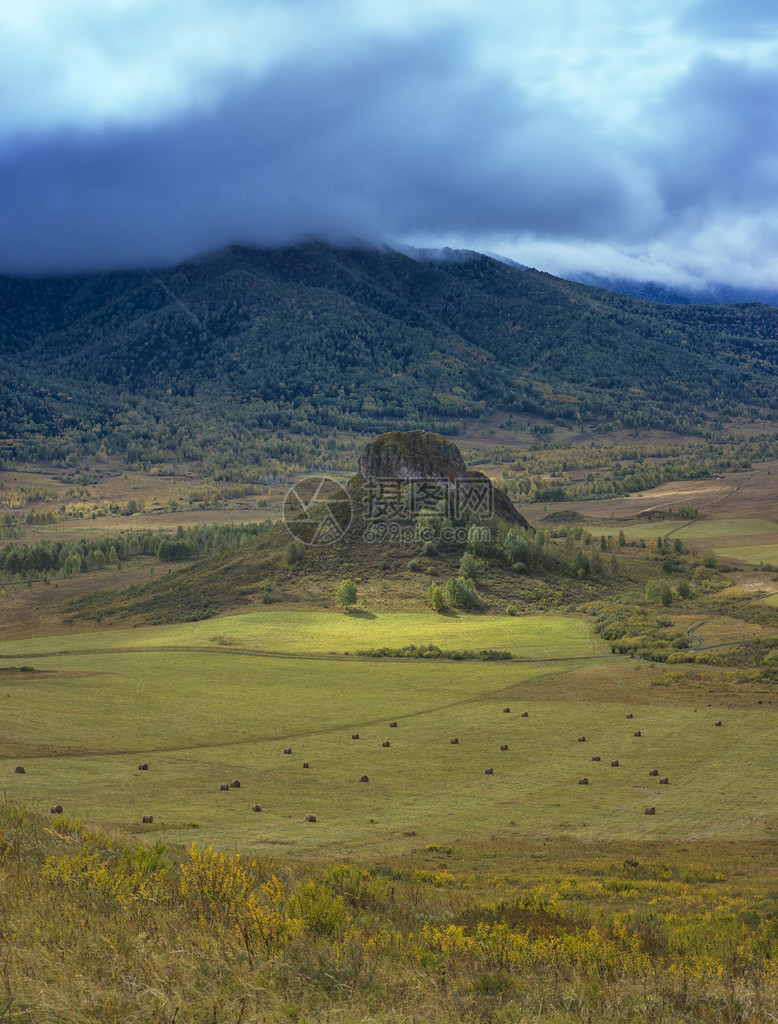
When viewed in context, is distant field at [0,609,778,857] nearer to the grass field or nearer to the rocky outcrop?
the grass field

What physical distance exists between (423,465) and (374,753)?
3395 inches

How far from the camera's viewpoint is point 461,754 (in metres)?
44.3

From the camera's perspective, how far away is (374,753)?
1731 inches

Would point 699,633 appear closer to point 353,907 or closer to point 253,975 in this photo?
point 353,907

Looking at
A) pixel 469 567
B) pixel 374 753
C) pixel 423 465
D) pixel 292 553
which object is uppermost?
pixel 423 465

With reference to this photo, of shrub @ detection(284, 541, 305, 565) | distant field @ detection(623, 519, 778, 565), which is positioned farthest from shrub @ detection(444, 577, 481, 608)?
distant field @ detection(623, 519, 778, 565)

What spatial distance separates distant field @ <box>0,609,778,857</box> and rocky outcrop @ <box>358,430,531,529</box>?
54497 millimetres

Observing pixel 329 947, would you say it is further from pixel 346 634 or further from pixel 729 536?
pixel 729 536

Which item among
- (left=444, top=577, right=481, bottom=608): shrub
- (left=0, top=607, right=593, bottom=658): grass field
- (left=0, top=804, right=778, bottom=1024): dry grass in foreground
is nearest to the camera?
(left=0, top=804, right=778, bottom=1024): dry grass in foreground

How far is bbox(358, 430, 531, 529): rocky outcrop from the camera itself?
12694cm

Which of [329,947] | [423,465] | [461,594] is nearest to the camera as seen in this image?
[329,947]

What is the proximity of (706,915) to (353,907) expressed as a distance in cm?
835

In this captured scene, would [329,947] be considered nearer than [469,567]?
Yes

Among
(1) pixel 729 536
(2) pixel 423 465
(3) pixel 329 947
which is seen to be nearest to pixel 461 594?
(2) pixel 423 465
